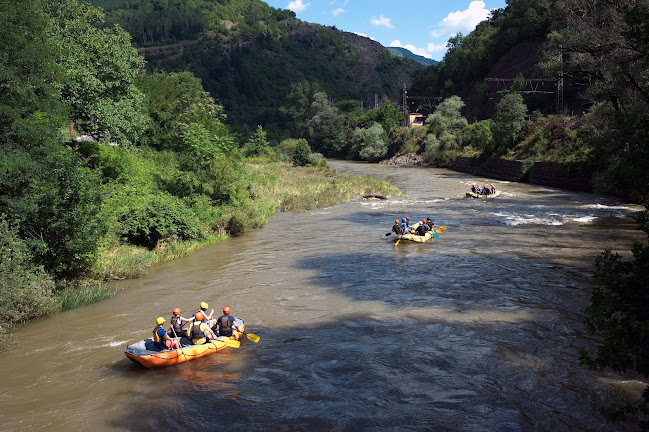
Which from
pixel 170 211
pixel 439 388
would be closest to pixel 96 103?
pixel 170 211

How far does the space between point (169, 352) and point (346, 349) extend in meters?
4.12

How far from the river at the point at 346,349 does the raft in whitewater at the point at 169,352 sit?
228mm

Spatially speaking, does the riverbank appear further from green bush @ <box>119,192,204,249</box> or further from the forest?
green bush @ <box>119,192,204,249</box>

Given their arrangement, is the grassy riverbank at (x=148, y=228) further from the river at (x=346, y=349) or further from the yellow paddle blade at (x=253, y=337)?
the yellow paddle blade at (x=253, y=337)

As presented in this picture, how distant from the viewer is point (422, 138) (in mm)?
71188

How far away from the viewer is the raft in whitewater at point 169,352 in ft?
32.9

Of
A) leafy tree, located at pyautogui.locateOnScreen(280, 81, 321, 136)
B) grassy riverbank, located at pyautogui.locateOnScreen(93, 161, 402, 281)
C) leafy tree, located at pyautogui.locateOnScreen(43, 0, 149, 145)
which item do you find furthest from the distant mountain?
leafy tree, located at pyautogui.locateOnScreen(43, 0, 149, 145)

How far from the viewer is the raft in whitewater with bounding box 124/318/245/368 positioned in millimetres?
10039

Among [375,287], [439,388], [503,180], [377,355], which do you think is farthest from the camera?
[503,180]

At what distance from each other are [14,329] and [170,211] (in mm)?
8416

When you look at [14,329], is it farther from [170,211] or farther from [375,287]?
[375,287]

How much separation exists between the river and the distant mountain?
10534cm

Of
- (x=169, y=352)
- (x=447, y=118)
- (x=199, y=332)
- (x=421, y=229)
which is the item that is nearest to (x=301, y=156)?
(x=447, y=118)

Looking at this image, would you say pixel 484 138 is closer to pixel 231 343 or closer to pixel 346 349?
pixel 346 349
